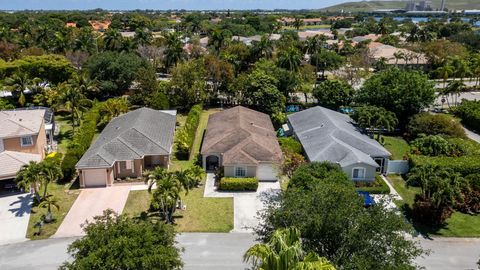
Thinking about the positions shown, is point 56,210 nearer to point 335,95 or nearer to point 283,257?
point 283,257

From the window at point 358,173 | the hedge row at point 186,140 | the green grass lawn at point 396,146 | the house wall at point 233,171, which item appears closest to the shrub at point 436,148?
the green grass lawn at point 396,146

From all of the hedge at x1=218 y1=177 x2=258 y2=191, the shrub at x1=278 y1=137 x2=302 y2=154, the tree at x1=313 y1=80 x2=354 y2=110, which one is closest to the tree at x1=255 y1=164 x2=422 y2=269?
the hedge at x1=218 y1=177 x2=258 y2=191

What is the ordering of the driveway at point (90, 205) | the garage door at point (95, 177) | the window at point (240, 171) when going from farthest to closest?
the window at point (240, 171)
the garage door at point (95, 177)
the driveway at point (90, 205)

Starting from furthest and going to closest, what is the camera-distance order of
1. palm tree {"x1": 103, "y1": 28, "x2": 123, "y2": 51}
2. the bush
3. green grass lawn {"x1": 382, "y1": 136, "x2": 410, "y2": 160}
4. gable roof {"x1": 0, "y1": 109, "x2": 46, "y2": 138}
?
palm tree {"x1": 103, "y1": 28, "x2": 123, "y2": 51} → the bush → green grass lawn {"x1": 382, "y1": 136, "x2": 410, "y2": 160} → gable roof {"x1": 0, "y1": 109, "x2": 46, "y2": 138}

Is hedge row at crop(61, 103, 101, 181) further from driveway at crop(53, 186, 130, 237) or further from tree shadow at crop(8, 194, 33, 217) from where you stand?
tree shadow at crop(8, 194, 33, 217)

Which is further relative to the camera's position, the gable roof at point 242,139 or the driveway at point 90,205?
the gable roof at point 242,139

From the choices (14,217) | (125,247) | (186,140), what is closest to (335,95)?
(186,140)

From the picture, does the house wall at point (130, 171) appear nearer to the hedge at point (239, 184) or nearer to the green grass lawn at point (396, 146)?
the hedge at point (239, 184)
